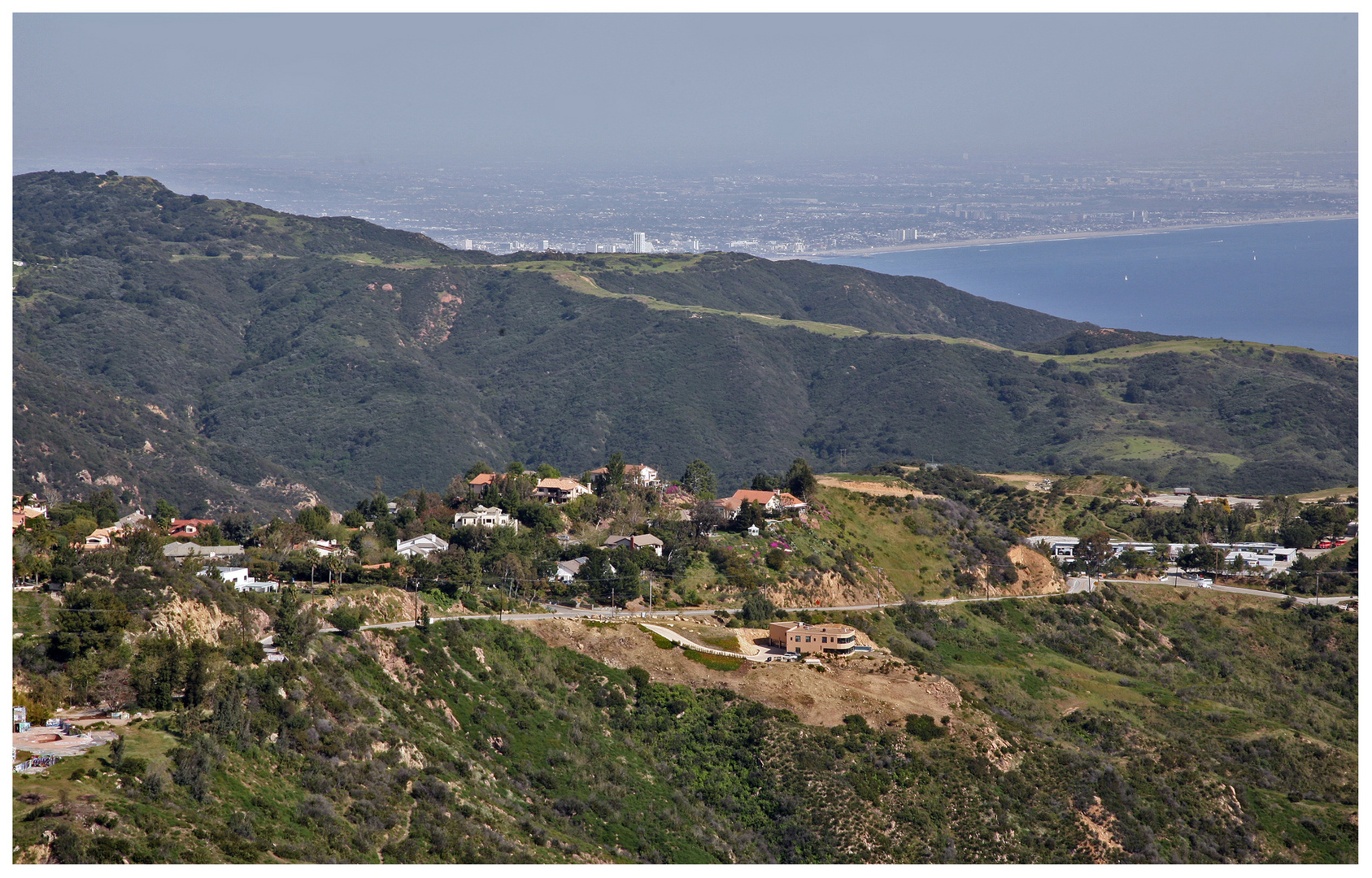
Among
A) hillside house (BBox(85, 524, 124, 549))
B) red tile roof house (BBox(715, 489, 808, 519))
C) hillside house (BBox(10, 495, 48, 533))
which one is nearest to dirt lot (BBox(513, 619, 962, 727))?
hillside house (BBox(85, 524, 124, 549))

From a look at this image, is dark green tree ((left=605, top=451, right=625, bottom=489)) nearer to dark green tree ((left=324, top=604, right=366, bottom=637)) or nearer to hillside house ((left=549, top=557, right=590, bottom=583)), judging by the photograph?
hillside house ((left=549, top=557, right=590, bottom=583))

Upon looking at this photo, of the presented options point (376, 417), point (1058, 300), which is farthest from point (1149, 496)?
point (1058, 300)

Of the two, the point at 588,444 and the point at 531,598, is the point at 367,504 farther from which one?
the point at 588,444

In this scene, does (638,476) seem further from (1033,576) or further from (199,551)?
(199,551)

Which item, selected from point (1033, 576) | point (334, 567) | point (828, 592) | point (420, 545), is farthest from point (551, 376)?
point (334, 567)

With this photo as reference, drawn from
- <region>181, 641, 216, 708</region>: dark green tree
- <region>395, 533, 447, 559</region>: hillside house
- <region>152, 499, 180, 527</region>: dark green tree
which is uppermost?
<region>181, 641, 216, 708</region>: dark green tree
